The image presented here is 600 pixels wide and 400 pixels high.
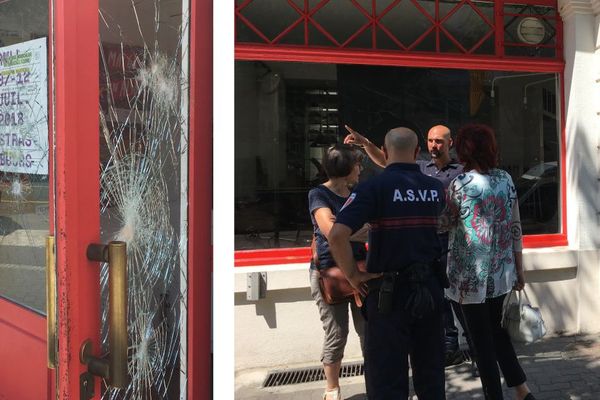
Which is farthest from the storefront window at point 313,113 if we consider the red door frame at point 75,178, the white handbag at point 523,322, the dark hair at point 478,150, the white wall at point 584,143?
the red door frame at point 75,178

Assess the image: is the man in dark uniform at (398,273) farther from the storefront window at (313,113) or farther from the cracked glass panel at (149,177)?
the storefront window at (313,113)

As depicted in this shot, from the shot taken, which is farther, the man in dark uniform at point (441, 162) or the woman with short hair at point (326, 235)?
the man in dark uniform at point (441, 162)

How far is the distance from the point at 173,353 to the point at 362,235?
1.64m

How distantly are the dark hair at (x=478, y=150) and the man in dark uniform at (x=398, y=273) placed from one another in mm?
572

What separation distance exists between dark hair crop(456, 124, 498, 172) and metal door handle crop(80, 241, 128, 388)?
8.03ft

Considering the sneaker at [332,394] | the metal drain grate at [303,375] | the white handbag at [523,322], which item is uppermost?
the white handbag at [523,322]

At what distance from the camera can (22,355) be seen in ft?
6.02

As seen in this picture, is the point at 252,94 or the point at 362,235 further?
the point at 252,94

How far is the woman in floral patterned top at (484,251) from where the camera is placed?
316 cm

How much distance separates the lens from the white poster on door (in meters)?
1.68

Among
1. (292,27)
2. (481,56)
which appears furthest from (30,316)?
(481,56)

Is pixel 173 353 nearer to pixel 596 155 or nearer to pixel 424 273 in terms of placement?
pixel 424 273

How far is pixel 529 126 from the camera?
5.45m

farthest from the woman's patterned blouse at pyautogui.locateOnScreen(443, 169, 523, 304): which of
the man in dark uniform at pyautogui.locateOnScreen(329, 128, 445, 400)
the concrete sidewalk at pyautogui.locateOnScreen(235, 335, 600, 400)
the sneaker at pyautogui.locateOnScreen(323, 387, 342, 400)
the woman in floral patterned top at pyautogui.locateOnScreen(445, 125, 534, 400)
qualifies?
the concrete sidewalk at pyautogui.locateOnScreen(235, 335, 600, 400)
